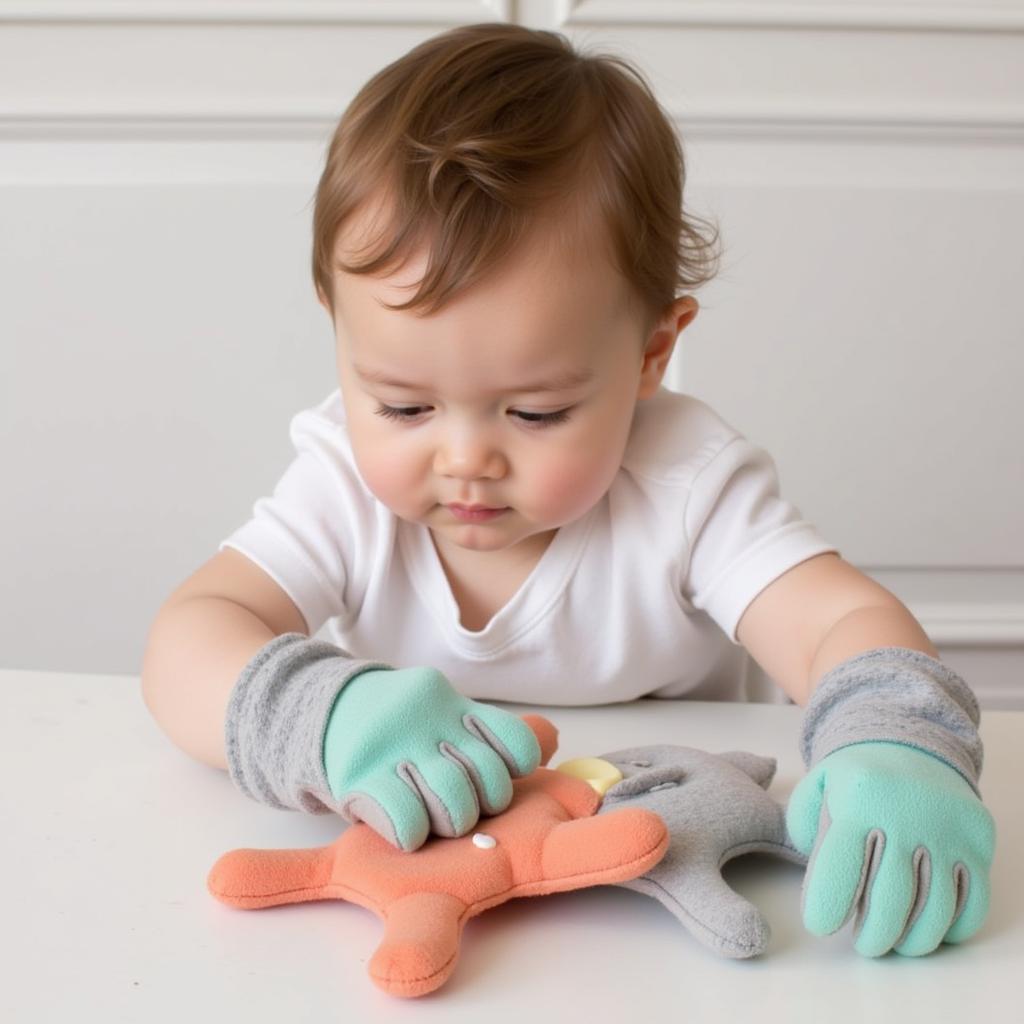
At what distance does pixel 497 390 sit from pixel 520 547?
24 centimetres

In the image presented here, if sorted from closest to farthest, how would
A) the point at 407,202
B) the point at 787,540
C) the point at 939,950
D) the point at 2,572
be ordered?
the point at 939,950
the point at 407,202
the point at 787,540
the point at 2,572

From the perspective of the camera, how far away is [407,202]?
710mm

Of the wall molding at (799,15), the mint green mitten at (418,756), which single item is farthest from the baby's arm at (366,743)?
the wall molding at (799,15)

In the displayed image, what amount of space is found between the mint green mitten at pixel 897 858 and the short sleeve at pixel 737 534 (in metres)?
0.31

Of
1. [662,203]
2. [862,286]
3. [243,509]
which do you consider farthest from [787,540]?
[243,509]

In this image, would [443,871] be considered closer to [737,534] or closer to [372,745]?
[372,745]

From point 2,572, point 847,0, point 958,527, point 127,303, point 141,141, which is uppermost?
point 847,0

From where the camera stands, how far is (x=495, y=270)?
2.29 ft

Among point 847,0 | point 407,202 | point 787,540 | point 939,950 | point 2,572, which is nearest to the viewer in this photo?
point 939,950

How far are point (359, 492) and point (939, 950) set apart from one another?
494mm

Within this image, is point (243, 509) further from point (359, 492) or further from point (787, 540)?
point (787, 540)

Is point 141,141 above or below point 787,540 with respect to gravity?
above

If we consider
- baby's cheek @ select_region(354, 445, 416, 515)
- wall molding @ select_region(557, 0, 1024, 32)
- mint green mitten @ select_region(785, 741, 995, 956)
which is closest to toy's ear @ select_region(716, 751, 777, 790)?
mint green mitten @ select_region(785, 741, 995, 956)

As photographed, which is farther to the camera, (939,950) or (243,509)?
(243,509)
